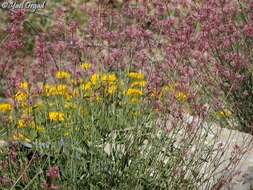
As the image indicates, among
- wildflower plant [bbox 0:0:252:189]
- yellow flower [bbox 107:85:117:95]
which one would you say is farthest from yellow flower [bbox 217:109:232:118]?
yellow flower [bbox 107:85:117:95]

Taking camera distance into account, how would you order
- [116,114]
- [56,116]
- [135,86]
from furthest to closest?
[135,86]
[116,114]
[56,116]

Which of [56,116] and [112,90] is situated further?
[112,90]

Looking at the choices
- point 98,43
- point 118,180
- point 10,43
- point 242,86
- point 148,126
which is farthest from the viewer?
point 242,86

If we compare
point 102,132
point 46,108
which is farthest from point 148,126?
point 46,108

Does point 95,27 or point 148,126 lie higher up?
point 95,27

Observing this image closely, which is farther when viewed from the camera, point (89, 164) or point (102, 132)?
point (102, 132)

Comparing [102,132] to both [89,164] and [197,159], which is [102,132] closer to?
[89,164]

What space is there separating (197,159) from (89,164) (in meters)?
0.65

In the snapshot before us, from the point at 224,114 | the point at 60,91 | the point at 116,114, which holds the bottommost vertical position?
the point at 224,114

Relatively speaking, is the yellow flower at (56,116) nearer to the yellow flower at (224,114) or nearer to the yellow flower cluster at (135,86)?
the yellow flower cluster at (135,86)

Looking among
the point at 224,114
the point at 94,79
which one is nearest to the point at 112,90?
the point at 94,79

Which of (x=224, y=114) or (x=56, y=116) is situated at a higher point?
(x=56, y=116)

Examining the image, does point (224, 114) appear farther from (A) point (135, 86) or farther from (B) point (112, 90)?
(B) point (112, 90)

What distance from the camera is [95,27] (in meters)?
4.01
